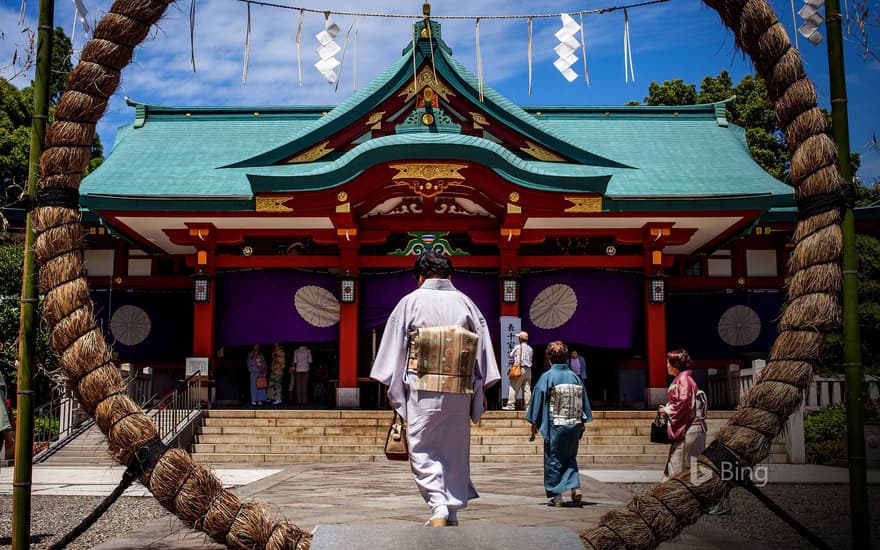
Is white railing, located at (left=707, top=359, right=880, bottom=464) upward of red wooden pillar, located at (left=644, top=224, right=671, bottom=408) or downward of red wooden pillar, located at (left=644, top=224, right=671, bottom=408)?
downward

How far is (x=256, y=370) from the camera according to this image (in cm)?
1623

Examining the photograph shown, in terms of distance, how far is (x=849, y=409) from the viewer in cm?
422

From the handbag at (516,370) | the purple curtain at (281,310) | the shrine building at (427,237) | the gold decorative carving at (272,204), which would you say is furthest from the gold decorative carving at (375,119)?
the handbag at (516,370)

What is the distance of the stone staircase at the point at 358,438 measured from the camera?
474 inches

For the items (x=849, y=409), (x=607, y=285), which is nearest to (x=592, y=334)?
(x=607, y=285)

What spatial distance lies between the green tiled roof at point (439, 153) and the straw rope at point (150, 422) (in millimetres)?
8932

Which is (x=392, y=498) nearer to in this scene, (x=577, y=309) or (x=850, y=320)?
(x=850, y=320)

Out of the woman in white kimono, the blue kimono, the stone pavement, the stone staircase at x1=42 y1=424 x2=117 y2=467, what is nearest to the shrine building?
the stone staircase at x1=42 y1=424 x2=117 y2=467

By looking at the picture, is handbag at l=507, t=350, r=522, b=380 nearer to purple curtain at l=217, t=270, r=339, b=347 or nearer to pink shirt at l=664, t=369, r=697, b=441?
purple curtain at l=217, t=270, r=339, b=347

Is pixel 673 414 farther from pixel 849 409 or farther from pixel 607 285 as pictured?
pixel 607 285

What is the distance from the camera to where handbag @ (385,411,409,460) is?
4.54m

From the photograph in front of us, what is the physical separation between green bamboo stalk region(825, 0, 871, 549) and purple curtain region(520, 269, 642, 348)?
36.6 ft

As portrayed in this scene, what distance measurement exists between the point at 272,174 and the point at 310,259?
80.0 inches

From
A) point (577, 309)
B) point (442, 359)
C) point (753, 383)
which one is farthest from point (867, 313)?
point (442, 359)
